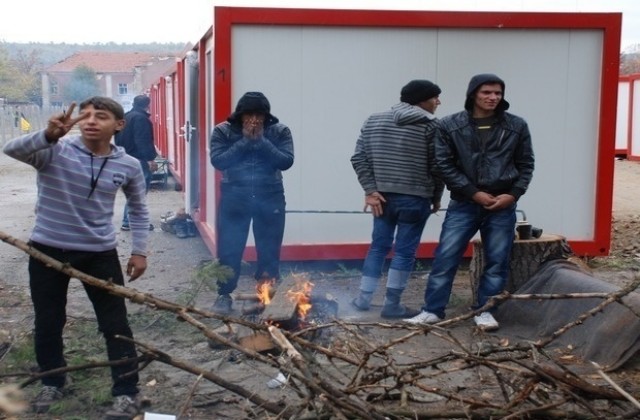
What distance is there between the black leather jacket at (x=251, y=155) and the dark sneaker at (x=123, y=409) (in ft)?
8.35

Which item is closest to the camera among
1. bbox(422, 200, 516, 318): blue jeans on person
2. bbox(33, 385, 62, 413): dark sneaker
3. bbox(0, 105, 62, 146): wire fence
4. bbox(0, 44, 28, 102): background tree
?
bbox(33, 385, 62, 413): dark sneaker

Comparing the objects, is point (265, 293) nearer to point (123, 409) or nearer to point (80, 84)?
point (123, 409)

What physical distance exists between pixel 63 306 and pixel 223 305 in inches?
86.3

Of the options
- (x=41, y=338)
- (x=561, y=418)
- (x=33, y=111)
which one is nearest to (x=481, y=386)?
(x=561, y=418)

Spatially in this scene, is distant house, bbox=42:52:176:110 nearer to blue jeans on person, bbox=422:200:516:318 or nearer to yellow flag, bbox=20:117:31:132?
yellow flag, bbox=20:117:31:132

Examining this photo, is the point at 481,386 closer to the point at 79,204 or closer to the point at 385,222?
the point at 385,222

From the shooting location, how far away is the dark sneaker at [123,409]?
14.1 feet

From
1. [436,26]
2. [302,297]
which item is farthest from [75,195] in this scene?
[436,26]

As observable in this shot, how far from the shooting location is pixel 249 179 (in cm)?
661

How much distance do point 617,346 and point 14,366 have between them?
12.9 ft

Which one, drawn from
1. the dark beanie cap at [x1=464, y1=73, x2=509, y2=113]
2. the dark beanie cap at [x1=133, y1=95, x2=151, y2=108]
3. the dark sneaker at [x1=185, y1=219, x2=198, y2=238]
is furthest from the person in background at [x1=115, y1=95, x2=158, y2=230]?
the dark beanie cap at [x1=464, y1=73, x2=509, y2=113]

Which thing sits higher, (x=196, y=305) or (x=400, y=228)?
(x=400, y=228)

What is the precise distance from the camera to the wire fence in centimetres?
3491

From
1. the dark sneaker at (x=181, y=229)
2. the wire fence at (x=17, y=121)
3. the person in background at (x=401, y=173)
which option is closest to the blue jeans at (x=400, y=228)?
the person in background at (x=401, y=173)
